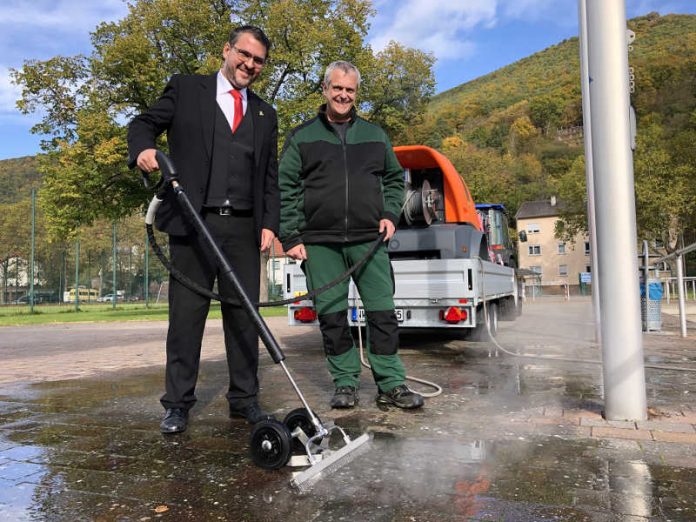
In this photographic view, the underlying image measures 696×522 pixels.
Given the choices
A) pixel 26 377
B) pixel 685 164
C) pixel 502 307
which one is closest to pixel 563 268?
pixel 685 164

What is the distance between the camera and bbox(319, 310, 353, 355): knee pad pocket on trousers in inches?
143

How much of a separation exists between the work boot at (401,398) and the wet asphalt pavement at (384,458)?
89 mm

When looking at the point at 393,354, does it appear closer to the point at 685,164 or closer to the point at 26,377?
the point at 26,377

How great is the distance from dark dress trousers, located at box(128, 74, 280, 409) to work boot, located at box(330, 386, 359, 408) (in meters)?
0.52

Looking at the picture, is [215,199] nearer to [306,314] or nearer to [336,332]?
[336,332]

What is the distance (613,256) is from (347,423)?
1.72 metres

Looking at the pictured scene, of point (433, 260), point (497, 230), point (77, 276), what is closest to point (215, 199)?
point (433, 260)

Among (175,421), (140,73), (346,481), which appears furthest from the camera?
(140,73)

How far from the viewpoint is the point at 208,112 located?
3117mm

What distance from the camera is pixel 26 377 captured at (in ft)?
17.8

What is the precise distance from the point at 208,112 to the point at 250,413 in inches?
66.2

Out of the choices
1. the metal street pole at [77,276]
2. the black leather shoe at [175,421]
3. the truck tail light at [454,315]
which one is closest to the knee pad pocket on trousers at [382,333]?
the black leather shoe at [175,421]

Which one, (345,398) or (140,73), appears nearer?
(345,398)

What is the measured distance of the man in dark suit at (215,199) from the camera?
3.09 metres
